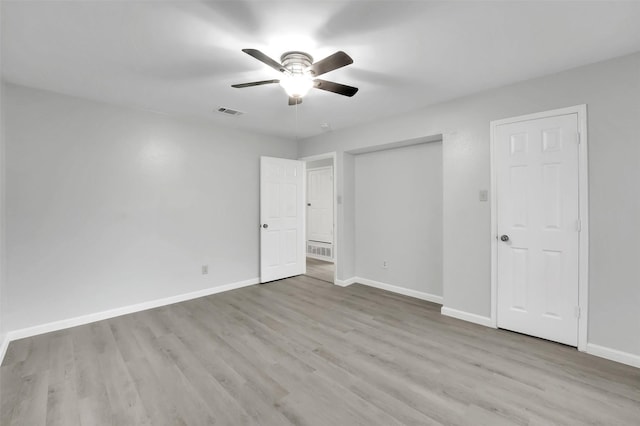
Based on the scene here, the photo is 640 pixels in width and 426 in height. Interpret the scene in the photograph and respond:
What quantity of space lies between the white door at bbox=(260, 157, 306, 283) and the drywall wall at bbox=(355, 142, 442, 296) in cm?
109

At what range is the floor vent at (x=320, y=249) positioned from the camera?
678 centimetres

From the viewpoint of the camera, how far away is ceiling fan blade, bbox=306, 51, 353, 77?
182cm

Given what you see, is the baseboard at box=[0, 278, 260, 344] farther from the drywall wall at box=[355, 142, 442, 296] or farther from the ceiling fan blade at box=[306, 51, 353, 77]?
the ceiling fan blade at box=[306, 51, 353, 77]

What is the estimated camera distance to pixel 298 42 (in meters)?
2.12

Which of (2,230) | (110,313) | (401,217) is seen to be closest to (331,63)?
(401,217)

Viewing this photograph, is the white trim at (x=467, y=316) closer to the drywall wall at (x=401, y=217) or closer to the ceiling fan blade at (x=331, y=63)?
the drywall wall at (x=401, y=217)

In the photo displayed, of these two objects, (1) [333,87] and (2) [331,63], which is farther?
(1) [333,87]

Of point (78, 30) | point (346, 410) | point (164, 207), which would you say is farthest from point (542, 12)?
point (164, 207)

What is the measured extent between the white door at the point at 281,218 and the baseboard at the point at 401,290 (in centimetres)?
124

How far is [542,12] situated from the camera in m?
1.83

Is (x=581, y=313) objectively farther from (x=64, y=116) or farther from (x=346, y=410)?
(x=64, y=116)

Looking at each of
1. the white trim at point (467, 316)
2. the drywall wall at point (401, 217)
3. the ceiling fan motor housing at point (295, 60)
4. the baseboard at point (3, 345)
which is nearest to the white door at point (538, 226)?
the white trim at point (467, 316)

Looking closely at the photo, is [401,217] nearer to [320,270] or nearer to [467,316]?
[467,316]

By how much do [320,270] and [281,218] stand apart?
4.80 ft
